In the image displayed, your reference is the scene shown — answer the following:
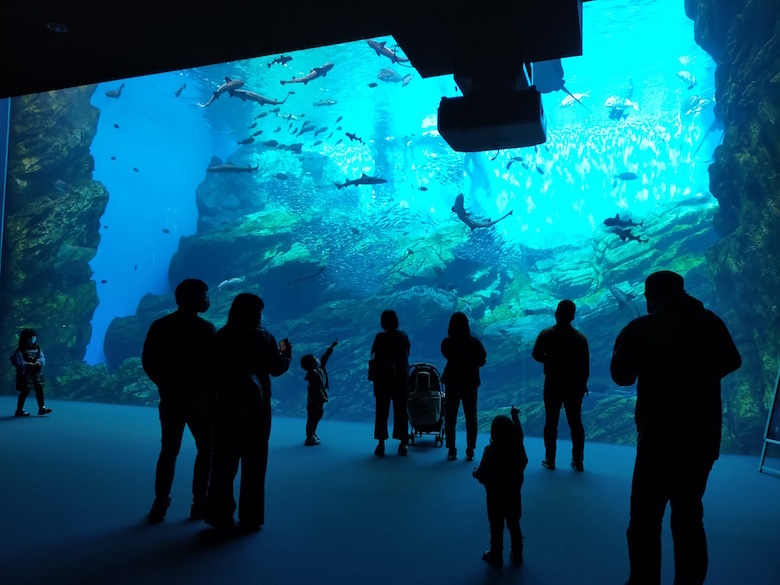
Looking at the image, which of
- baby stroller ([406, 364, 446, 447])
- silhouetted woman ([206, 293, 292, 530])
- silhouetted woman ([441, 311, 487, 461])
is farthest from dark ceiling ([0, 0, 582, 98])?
baby stroller ([406, 364, 446, 447])

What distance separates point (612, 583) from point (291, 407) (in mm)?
24246

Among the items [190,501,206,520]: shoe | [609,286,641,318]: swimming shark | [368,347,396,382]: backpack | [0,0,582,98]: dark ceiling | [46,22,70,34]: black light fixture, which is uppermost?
[0,0,582,98]: dark ceiling

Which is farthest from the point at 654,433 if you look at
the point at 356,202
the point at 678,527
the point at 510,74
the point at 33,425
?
the point at 356,202

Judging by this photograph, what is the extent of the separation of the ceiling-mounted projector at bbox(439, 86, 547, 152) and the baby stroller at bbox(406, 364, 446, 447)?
3820mm

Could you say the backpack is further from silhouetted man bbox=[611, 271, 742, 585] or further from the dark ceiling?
silhouetted man bbox=[611, 271, 742, 585]

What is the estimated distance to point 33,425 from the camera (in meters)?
8.98

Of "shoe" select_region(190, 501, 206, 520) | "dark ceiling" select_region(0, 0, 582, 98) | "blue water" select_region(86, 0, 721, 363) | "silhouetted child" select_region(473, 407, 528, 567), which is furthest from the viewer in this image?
"blue water" select_region(86, 0, 721, 363)

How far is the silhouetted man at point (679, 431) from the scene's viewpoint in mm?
2453

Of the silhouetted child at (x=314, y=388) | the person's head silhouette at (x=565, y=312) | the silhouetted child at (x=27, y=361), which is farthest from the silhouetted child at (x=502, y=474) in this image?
the silhouetted child at (x=27, y=361)

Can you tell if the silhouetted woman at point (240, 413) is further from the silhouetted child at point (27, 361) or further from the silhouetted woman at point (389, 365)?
the silhouetted child at point (27, 361)

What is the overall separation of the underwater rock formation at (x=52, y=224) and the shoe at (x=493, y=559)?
19.3 metres

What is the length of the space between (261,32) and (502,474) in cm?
423

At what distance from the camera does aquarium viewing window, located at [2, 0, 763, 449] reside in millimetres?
20953

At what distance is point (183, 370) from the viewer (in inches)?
146
